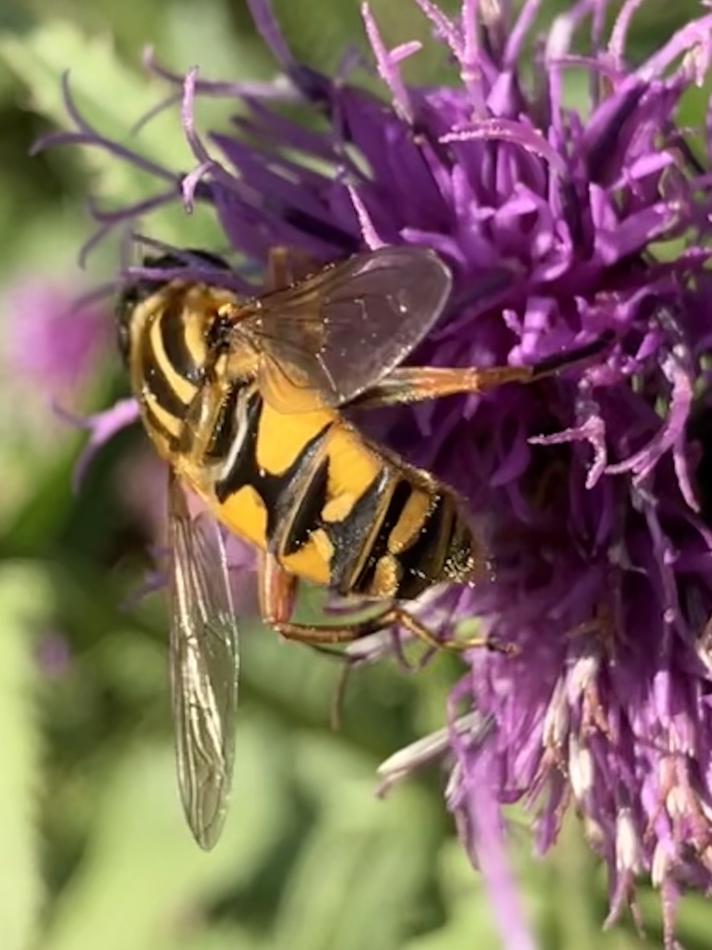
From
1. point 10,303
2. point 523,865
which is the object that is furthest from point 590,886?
point 10,303

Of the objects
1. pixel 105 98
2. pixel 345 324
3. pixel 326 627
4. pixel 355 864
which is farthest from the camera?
pixel 355 864

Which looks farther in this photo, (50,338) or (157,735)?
(50,338)

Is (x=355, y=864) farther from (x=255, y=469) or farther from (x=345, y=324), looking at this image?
(x=345, y=324)

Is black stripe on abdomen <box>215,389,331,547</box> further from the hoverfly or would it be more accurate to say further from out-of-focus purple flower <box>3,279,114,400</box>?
out-of-focus purple flower <box>3,279,114,400</box>

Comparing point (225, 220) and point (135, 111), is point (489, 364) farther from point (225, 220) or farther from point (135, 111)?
point (135, 111)

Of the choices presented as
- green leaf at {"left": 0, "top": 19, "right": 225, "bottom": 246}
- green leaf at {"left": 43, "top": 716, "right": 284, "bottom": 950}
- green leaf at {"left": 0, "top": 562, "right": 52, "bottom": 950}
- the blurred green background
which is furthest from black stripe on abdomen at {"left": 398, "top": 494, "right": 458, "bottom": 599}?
green leaf at {"left": 43, "top": 716, "right": 284, "bottom": 950}

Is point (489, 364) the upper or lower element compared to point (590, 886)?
upper

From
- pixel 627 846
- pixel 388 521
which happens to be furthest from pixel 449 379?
pixel 627 846
